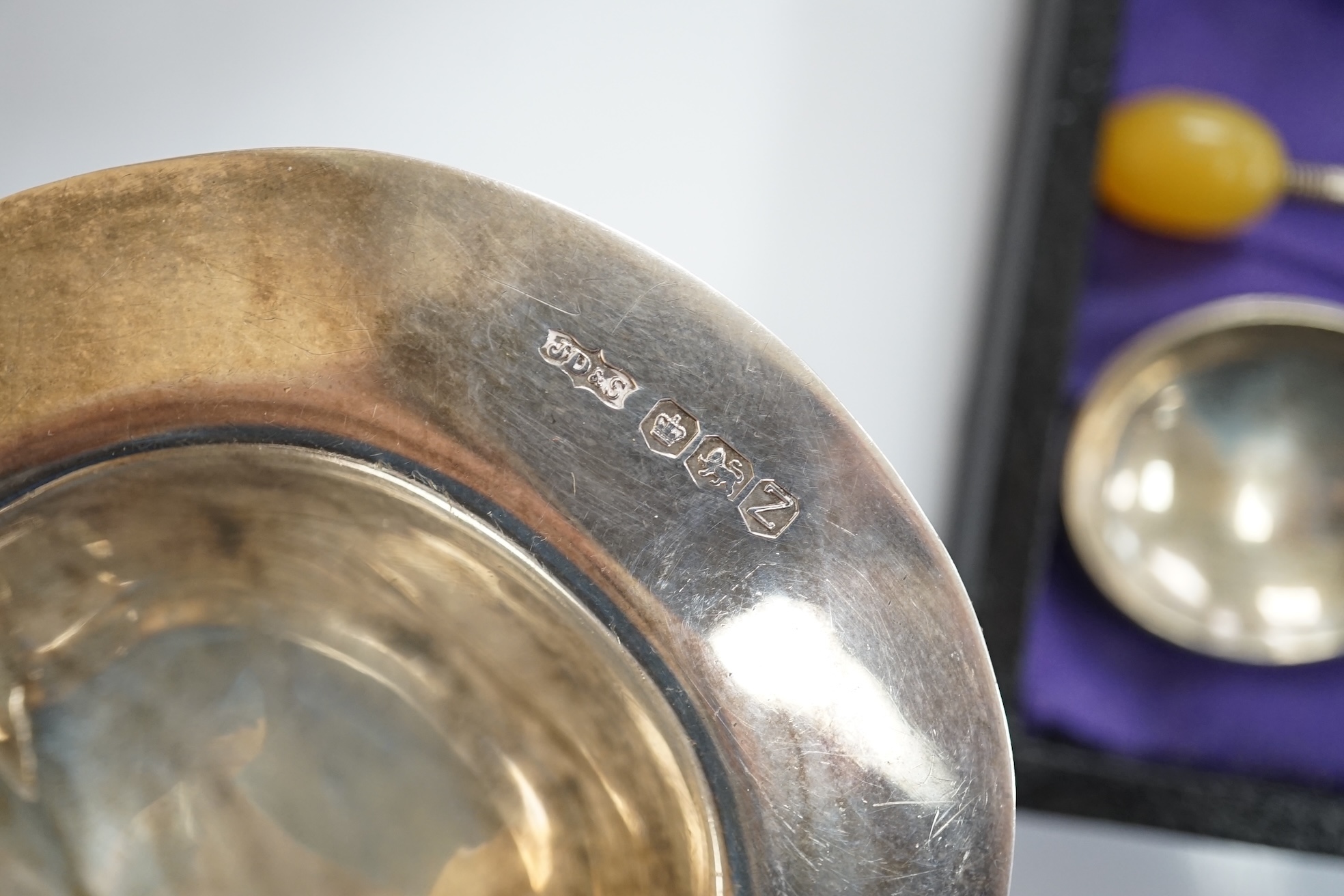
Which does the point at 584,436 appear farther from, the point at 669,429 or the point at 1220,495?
the point at 1220,495

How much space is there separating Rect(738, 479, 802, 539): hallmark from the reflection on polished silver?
35 centimetres

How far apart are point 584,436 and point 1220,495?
17.9 inches

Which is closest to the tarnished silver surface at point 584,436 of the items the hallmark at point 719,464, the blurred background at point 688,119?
the hallmark at point 719,464

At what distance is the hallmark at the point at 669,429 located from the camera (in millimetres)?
233

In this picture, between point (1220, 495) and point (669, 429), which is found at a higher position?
point (1220, 495)

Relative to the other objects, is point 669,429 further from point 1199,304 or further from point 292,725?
point 1199,304

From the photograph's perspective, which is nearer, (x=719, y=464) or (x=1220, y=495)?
(x=719, y=464)

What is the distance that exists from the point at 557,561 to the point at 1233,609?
0.46 metres

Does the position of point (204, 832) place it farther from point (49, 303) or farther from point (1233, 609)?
point (1233, 609)

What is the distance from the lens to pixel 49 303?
0.74 ft

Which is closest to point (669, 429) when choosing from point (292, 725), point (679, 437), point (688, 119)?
point (679, 437)

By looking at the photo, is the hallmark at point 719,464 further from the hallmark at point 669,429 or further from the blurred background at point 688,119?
the blurred background at point 688,119

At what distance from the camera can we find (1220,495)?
0.55 metres

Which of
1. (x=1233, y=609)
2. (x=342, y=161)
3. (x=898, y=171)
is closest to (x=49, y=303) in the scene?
(x=342, y=161)
